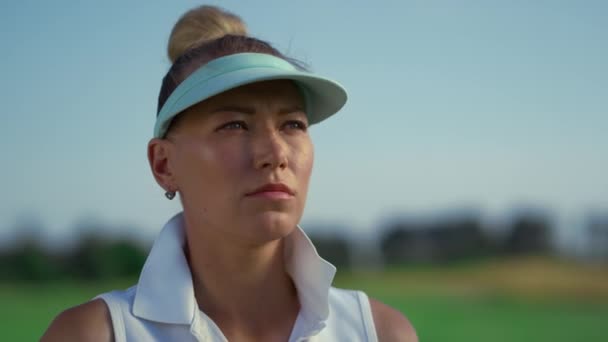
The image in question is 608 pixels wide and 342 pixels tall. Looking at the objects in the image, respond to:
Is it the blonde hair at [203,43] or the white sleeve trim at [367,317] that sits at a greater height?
the blonde hair at [203,43]

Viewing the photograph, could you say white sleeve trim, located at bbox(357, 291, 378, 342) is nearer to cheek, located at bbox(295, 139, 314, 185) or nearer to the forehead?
cheek, located at bbox(295, 139, 314, 185)

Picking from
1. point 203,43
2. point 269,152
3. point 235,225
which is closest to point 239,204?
point 235,225

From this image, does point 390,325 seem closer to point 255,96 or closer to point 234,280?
point 234,280

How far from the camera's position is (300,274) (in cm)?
311

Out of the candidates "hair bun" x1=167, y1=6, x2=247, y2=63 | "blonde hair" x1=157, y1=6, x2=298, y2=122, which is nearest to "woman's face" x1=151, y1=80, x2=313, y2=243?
"blonde hair" x1=157, y1=6, x2=298, y2=122

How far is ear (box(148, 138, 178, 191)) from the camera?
3.00m

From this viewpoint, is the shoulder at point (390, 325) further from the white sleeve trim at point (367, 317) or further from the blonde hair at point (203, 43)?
the blonde hair at point (203, 43)

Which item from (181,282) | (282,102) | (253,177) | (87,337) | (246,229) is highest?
(282,102)

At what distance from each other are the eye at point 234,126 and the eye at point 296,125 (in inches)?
6.6

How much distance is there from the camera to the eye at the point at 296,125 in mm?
2898

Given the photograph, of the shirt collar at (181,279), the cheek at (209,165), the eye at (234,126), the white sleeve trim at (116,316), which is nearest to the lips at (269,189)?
the cheek at (209,165)

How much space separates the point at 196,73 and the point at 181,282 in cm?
77

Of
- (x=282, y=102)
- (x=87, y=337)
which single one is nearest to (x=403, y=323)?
(x=282, y=102)

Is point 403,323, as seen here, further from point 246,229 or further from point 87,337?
point 87,337
